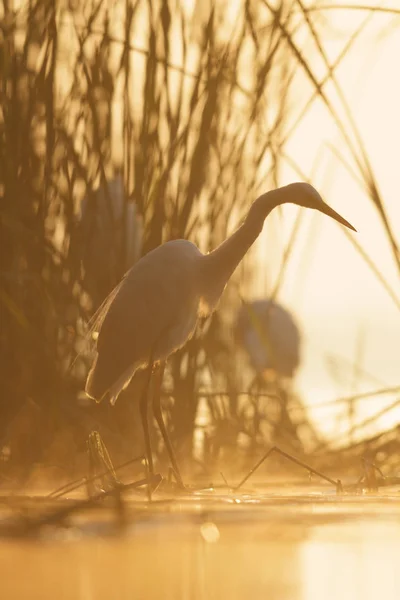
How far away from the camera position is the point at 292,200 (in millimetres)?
4074

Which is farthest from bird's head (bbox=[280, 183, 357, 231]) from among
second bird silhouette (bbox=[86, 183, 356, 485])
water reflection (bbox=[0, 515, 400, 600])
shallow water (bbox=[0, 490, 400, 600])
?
water reflection (bbox=[0, 515, 400, 600])

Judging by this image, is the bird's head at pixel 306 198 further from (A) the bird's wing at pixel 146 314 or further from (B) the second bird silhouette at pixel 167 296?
(A) the bird's wing at pixel 146 314

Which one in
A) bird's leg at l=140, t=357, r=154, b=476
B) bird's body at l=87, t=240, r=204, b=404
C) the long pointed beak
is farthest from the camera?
the long pointed beak

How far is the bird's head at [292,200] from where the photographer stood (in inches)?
159

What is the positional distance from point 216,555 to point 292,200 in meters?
2.51

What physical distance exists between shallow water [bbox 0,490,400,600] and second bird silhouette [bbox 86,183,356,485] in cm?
151

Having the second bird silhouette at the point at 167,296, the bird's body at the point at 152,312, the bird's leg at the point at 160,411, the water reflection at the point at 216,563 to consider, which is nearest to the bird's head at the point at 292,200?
the second bird silhouette at the point at 167,296

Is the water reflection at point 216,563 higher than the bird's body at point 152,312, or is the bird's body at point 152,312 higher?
the bird's body at point 152,312

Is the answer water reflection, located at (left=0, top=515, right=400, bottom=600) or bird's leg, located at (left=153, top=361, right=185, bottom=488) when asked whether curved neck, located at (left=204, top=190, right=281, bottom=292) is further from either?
water reflection, located at (left=0, top=515, right=400, bottom=600)

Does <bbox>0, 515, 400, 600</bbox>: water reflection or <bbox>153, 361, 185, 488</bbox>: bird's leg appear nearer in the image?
<bbox>0, 515, 400, 600</bbox>: water reflection

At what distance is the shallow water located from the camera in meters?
1.32

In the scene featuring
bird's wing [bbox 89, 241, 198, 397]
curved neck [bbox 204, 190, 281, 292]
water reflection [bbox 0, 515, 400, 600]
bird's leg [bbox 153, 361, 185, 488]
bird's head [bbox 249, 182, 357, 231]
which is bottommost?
water reflection [bbox 0, 515, 400, 600]

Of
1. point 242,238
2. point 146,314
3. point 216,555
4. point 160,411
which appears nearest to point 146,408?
point 160,411

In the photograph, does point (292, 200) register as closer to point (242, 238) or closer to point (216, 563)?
point (242, 238)
